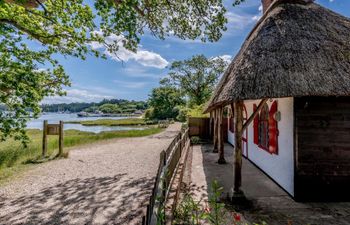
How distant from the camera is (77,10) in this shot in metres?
6.75

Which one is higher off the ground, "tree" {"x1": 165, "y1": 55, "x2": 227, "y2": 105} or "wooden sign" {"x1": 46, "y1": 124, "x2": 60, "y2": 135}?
"tree" {"x1": 165, "y1": 55, "x2": 227, "y2": 105}

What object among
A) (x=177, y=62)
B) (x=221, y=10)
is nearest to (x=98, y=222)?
(x=221, y=10)

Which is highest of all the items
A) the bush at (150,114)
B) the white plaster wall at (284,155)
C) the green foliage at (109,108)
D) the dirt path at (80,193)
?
the green foliage at (109,108)

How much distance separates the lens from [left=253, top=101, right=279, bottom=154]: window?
597cm

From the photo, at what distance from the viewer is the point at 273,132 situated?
6035 mm

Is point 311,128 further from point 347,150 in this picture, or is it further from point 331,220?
point 331,220

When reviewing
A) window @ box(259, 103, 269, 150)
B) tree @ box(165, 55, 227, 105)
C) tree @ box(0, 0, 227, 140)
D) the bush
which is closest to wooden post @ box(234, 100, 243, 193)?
window @ box(259, 103, 269, 150)

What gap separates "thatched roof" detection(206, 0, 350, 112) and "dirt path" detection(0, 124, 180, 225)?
3226mm

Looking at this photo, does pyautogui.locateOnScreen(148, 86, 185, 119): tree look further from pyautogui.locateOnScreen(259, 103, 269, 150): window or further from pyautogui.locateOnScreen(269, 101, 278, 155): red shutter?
pyautogui.locateOnScreen(269, 101, 278, 155): red shutter

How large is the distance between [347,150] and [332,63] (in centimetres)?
190

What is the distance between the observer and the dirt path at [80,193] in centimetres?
448

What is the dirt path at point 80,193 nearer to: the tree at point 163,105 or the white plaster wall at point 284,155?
the white plaster wall at point 284,155

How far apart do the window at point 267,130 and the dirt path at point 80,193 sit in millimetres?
3690

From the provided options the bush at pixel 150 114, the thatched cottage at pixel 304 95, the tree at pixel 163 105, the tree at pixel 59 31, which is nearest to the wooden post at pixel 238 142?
the thatched cottage at pixel 304 95
